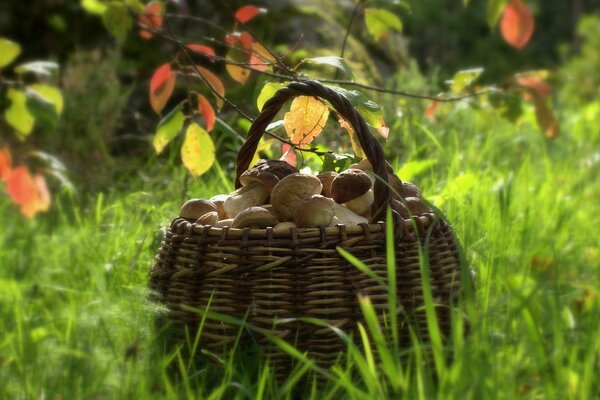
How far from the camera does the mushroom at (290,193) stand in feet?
5.05

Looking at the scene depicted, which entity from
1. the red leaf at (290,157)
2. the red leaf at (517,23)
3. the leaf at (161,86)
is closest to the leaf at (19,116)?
the leaf at (161,86)

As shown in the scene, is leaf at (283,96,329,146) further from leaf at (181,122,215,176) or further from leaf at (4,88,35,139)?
leaf at (4,88,35,139)

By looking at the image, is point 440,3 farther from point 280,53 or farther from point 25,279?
point 25,279

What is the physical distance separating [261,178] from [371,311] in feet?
1.99

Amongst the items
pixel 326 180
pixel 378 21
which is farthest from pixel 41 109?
pixel 378 21

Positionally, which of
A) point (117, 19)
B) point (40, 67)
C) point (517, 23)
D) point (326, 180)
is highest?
point (117, 19)

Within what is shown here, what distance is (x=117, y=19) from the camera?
1.89m

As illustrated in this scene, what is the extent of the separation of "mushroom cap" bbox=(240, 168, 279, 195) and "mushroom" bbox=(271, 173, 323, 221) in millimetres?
74

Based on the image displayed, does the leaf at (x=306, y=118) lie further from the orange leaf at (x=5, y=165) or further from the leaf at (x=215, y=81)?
the orange leaf at (x=5, y=165)

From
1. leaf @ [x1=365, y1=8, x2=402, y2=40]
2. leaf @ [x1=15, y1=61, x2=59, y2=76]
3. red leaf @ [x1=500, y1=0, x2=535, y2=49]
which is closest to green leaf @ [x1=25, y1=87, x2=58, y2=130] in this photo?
leaf @ [x1=15, y1=61, x2=59, y2=76]

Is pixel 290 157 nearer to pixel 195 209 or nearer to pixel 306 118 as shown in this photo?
pixel 306 118

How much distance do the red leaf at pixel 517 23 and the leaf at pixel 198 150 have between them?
0.83m

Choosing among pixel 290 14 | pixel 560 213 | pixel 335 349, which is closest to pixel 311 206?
pixel 335 349

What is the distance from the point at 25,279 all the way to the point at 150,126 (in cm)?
208
